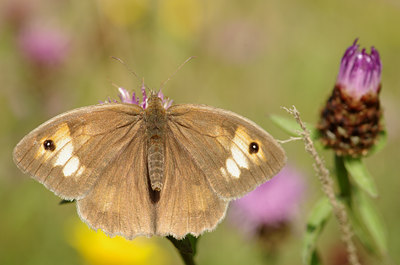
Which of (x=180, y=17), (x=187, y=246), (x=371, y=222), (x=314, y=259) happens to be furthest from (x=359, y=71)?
(x=180, y=17)

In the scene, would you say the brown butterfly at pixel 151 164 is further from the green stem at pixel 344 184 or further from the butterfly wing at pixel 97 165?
the green stem at pixel 344 184

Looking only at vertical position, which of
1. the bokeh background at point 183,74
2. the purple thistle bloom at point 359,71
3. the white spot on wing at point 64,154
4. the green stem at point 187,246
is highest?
the bokeh background at point 183,74

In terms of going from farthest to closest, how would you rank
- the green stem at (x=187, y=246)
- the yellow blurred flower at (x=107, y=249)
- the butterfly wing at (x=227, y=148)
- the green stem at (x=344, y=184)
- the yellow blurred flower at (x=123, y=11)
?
the yellow blurred flower at (x=123, y=11)
the yellow blurred flower at (x=107, y=249)
the green stem at (x=344, y=184)
the butterfly wing at (x=227, y=148)
the green stem at (x=187, y=246)

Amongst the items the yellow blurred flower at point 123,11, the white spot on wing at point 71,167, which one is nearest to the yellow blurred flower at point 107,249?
the white spot on wing at point 71,167

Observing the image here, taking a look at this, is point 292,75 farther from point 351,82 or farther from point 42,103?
point 351,82

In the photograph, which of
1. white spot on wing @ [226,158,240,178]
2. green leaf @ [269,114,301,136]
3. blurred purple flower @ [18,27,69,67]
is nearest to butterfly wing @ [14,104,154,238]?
white spot on wing @ [226,158,240,178]

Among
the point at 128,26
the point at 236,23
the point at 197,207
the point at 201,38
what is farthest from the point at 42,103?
the point at 197,207

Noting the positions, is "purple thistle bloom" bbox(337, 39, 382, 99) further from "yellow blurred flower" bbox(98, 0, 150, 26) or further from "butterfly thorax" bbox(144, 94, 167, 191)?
"yellow blurred flower" bbox(98, 0, 150, 26)
